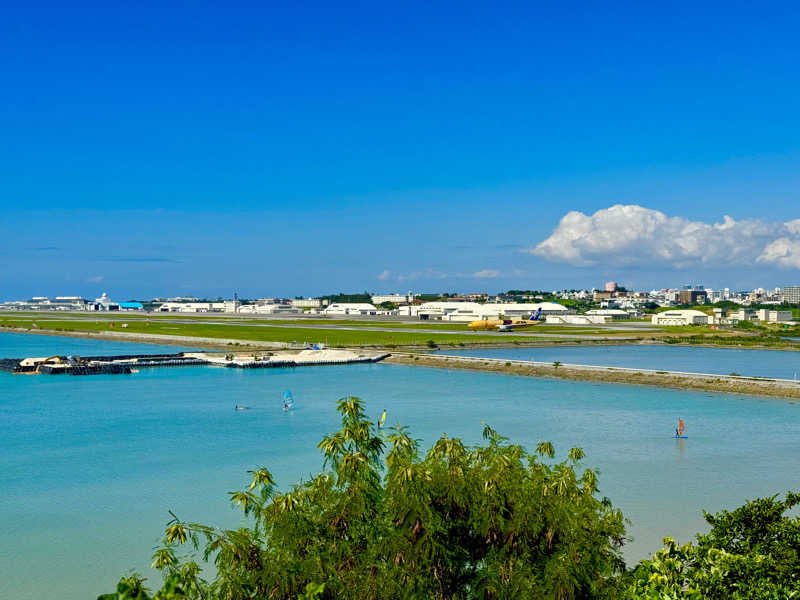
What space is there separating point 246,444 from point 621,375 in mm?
23652

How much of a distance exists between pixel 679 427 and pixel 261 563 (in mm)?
20311

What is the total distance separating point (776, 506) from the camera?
7.57 m

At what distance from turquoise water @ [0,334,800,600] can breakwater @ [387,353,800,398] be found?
146 centimetres

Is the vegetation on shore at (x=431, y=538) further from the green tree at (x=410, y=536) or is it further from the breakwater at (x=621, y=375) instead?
the breakwater at (x=621, y=375)

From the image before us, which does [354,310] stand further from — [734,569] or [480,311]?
[734,569]

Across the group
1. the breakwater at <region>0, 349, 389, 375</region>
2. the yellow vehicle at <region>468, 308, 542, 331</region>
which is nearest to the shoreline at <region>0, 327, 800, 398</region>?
the breakwater at <region>0, 349, 389, 375</region>

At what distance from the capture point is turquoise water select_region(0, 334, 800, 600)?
1439 cm

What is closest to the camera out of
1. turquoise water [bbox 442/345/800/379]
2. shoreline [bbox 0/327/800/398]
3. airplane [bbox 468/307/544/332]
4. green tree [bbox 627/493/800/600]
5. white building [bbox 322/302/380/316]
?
green tree [bbox 627/493/800/600]

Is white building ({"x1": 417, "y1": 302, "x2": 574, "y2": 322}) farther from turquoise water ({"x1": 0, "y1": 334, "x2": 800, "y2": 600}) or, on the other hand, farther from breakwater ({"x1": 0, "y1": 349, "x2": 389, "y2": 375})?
turquoise water ({"x1": 0, "y1": 334, "x2": 800, "y2": 600})

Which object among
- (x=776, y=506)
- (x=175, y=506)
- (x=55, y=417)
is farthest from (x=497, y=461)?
(x=55, y=417)

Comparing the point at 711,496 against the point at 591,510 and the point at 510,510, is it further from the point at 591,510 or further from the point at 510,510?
the point at 510,510

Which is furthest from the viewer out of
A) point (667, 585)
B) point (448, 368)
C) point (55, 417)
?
point (448, 368)

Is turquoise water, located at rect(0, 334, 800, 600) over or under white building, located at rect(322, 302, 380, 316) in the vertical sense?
under

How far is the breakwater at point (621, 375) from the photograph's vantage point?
114ft
